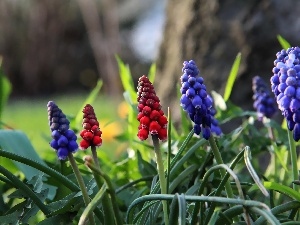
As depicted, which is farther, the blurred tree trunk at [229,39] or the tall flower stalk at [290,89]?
the blurred tree trunk at [229,39]

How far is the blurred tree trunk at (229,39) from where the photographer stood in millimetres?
2934

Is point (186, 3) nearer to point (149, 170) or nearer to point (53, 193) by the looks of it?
point (149, 170)

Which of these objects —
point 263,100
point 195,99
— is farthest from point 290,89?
point 263,100

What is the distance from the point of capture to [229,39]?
3.01 metres

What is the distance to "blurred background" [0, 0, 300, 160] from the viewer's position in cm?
296

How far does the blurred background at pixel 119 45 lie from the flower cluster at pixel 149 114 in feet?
3.99

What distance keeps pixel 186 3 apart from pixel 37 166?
1984mm

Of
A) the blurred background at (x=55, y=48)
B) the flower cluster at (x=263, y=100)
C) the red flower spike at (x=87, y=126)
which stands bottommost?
the red flower spike at (x=87, y=126)

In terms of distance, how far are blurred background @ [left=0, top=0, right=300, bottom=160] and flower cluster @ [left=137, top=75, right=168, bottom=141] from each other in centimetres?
122

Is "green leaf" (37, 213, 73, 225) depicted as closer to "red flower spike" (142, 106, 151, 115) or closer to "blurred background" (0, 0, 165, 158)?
"red flower spike" (142, 106, 151, 115)

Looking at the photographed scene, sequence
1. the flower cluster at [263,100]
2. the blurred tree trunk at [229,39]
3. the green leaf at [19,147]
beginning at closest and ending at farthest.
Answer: the green leaf at [19,147] → the flower cluster at [263,100] → the blurred tree trunk at [229,39]

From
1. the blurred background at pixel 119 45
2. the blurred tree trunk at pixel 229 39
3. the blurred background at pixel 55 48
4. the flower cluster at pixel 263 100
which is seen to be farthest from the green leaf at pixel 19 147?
the blurred background at pixel 55 48

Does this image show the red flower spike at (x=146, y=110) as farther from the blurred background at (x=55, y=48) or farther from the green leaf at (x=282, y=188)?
the blurred background at (x=55, y=48)

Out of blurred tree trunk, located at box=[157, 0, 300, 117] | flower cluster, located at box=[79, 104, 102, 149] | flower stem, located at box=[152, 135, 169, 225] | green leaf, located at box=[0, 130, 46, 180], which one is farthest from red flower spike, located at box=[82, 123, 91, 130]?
blurred tree trunk, located at box=[157, 0, 300, 117]
